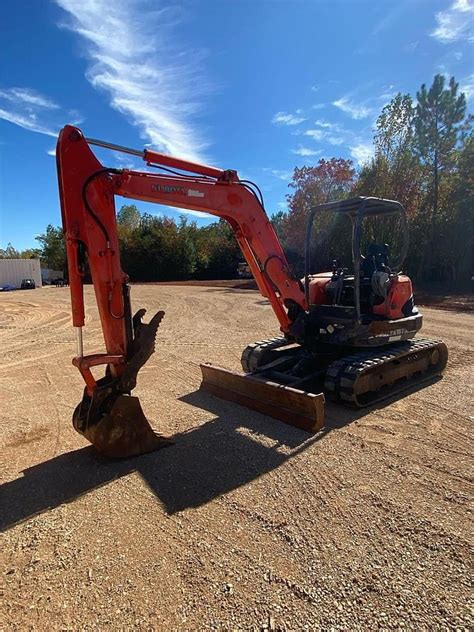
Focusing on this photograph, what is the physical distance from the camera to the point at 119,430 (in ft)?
13.8

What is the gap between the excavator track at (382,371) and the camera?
→ 5438 mm

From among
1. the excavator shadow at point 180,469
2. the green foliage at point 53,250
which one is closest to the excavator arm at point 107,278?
the excavator shadow at point 180,469

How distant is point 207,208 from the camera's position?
5.07 metres

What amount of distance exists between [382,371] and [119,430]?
3.64 metres

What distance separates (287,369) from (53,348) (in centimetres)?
599

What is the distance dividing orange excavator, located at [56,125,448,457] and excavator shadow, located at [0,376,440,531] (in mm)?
208

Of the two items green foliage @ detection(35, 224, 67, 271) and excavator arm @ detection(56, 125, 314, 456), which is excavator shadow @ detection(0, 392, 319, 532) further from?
green foliage @ detection(35, 224, 67, 271)

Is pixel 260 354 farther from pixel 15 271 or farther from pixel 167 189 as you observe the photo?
pixel 15 271

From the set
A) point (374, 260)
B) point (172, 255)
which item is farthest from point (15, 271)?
point (374, 260)

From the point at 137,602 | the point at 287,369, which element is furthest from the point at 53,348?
the point at 137,602

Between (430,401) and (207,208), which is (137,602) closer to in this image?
(207,208)

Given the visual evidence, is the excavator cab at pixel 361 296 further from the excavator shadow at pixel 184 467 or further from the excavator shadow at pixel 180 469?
the excavator shadow at pixel 180 469

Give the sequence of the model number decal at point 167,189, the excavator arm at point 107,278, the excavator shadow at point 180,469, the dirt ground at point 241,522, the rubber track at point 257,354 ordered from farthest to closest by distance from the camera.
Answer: the rubber track at point 257,354 → the model number decal at point 167,189 → the excavator arm at point 107,278 → the excavator shadow at point 180,469 → the dirt ground at point 241,522

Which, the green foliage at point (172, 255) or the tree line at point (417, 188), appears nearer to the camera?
the tree line at point (417, 188)
